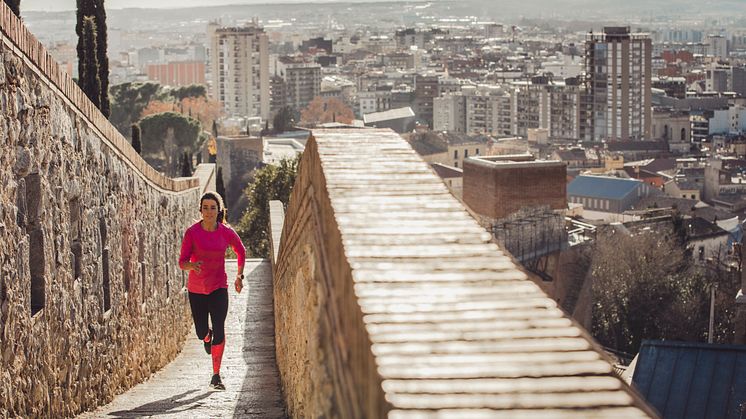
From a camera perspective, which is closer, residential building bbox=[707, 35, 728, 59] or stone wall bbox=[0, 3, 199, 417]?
stone wall bbox=[0, 3, 199, 417]

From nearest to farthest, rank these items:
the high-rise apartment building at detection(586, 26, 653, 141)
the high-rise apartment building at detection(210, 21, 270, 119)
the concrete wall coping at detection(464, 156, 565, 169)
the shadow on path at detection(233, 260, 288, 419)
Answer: the shadow on path at detection(233, 260, 288, 419) < the concrete wall coping at detection(464, 156, 565, 169) < the high-rise apartment building at detection(586, 26, 653, 141) < the high-rise apartment building at detection(210, 21, 270, 119)

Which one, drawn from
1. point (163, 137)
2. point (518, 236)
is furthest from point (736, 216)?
point (163, 137)

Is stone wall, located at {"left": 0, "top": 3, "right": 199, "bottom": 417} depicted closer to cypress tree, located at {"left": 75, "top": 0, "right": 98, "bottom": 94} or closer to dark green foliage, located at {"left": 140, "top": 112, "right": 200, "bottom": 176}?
cypress tree, located at {"left": 75, "top": 0, "right": 98, "bottom": 94}

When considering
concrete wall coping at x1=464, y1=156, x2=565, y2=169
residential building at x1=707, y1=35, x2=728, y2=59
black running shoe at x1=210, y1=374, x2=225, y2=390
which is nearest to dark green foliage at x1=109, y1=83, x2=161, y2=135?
concrete wall coping at x1=464, y1=156, x2=565, y2=169

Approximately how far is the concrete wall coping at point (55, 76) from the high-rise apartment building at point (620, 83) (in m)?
99.4

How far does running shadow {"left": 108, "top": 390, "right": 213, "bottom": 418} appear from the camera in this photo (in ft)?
17.7

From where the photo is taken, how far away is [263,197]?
2466 centimetres

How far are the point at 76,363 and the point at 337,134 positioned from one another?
140 centimetres

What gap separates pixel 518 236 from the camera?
36.6 meters

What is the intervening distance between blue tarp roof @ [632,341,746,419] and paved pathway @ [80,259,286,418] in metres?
3.17

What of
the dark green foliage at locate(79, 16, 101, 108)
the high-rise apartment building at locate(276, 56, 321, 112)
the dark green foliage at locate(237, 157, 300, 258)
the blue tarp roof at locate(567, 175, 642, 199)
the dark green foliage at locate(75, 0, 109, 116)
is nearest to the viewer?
the dark green foliage at locate(79, 16, 101, 108)

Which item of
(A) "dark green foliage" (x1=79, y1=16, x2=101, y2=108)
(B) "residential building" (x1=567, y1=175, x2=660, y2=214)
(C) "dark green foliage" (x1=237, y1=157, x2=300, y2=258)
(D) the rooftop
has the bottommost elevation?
(B) "residential building" (x1=567, y1=175, x2=660, y2=214)

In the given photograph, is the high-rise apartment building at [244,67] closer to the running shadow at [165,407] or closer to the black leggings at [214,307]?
the black leggings at [214,307]

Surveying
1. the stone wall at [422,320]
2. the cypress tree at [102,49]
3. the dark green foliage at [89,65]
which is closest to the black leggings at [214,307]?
the stone wall at [422,320]
